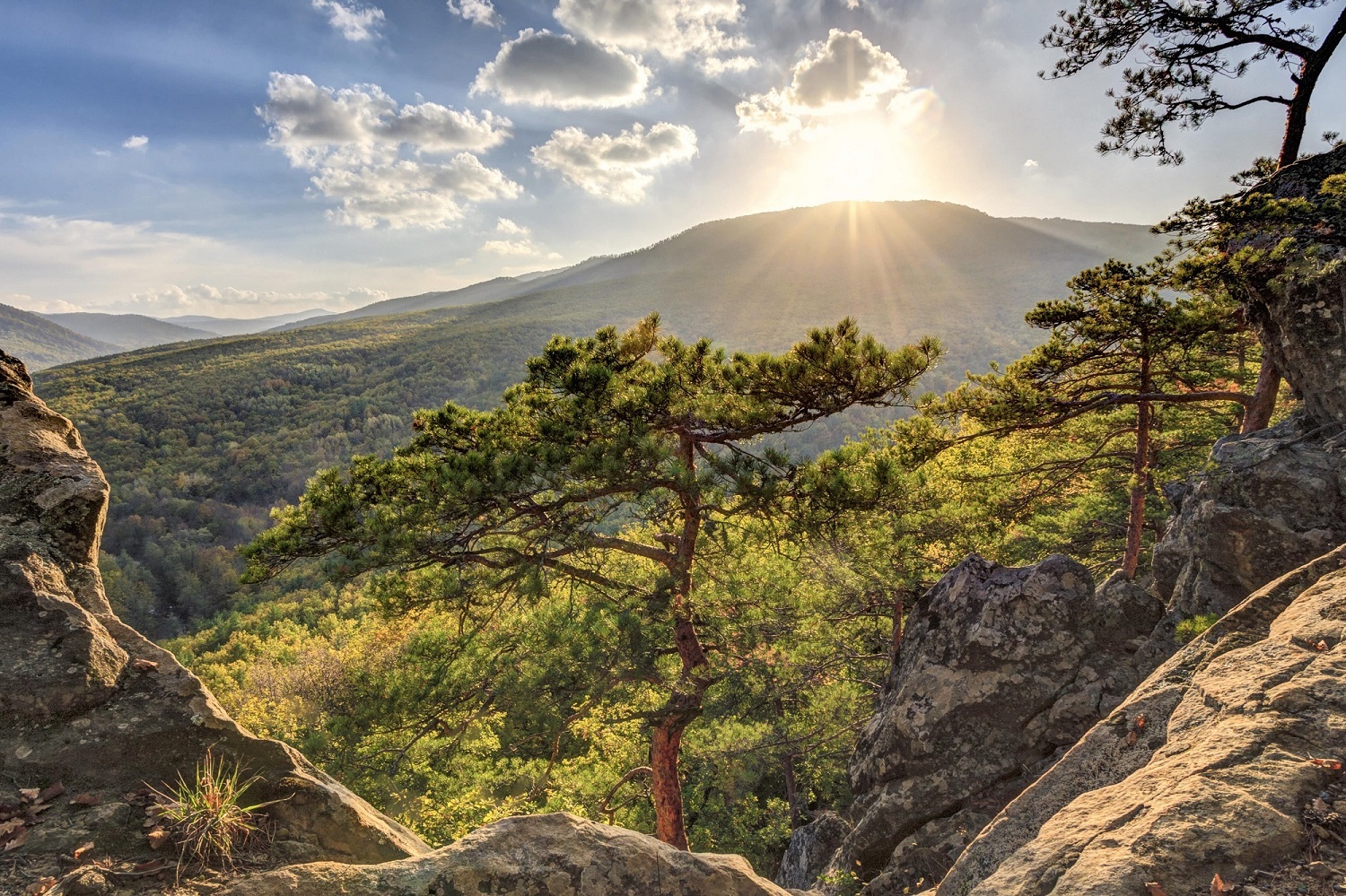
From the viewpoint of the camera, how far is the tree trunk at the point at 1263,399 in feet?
24.9

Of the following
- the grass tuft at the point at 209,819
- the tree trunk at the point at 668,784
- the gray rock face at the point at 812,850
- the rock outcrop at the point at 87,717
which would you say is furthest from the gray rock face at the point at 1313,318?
the grass tuft at the point at 209,819

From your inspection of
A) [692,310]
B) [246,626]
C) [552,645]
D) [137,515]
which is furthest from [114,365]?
[552,645]

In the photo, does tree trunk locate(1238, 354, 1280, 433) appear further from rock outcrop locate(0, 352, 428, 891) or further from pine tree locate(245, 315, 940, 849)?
rock outcrop locate(0, 352, 428, 891)

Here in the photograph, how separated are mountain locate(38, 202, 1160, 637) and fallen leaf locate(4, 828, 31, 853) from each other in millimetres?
53961

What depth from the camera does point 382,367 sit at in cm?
11462

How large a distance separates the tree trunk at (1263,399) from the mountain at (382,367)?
151ft

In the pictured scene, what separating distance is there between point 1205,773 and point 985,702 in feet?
11.8

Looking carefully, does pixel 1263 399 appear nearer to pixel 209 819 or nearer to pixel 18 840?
pixel 209 819

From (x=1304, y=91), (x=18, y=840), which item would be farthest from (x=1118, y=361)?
(x=18, y=840)

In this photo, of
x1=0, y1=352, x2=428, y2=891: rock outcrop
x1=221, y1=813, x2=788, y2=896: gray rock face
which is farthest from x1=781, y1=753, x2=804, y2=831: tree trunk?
x1=0, y1=352, x2=428, y2=891: rock outcrop

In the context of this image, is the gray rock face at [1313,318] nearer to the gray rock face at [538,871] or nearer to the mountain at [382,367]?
the gray rock face at [538,871]

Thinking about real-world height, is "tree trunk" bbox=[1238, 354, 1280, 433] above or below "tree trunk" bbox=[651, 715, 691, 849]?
above

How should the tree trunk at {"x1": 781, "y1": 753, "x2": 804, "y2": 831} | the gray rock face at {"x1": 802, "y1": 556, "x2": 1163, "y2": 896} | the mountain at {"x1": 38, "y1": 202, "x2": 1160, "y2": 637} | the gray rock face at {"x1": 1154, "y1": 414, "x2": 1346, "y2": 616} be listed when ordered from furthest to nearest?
the mountain at {"x1": 38, "y1": 202, "x2": 1160, "y2": 637} → the tree trunk at {"x1": 781, "y1": 753, "x2": 804, "y2": 831} → the gray rock face at {"x1": 802, "y1": 556, "x2": 1163, "y2": 896} → the gray rock face at {"x1": 1154, "y1": 414, "x2": 1346, "y2": 616}

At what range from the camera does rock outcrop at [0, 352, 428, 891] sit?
3.09 meters
